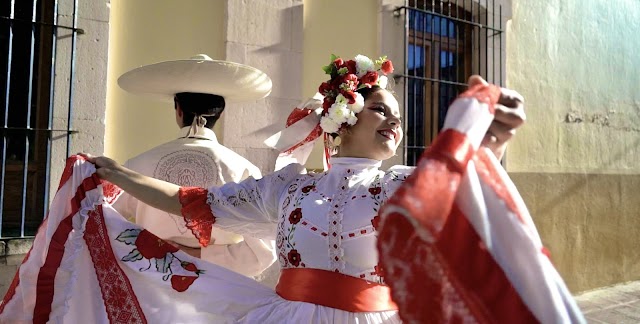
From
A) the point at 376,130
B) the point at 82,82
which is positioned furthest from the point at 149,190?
the point at 82,82

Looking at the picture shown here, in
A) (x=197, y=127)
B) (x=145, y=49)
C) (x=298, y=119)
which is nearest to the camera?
(x=298, y=119)

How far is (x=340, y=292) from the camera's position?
187 cm

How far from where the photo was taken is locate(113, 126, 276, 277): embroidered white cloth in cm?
271

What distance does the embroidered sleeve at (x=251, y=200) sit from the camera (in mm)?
2203

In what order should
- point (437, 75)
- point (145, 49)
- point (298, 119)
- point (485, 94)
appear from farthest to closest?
1. point (437, 75)
2. point (145, 49)
3. point (298, 119)
4. point (485, 94)

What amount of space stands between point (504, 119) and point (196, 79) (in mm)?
2007

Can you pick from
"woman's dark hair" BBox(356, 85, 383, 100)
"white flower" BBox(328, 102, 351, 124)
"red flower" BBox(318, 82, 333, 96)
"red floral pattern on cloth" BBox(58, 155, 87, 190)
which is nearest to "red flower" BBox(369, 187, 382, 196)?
"white flower" BBox(328, 102, 351, 124)

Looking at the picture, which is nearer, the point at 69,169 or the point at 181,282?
the point at 181,282

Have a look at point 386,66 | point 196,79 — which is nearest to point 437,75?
point 196,79

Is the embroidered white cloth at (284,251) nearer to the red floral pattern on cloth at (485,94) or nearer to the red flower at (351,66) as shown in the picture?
the red floral pattern on cloth at (485,94)

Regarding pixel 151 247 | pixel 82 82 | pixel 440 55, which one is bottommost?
pixel 151 247

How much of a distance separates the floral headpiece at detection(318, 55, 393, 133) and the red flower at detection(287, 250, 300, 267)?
0.53 meters

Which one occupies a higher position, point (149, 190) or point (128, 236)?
point (149, 190)

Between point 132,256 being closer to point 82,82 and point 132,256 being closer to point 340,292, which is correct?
point 340,292
